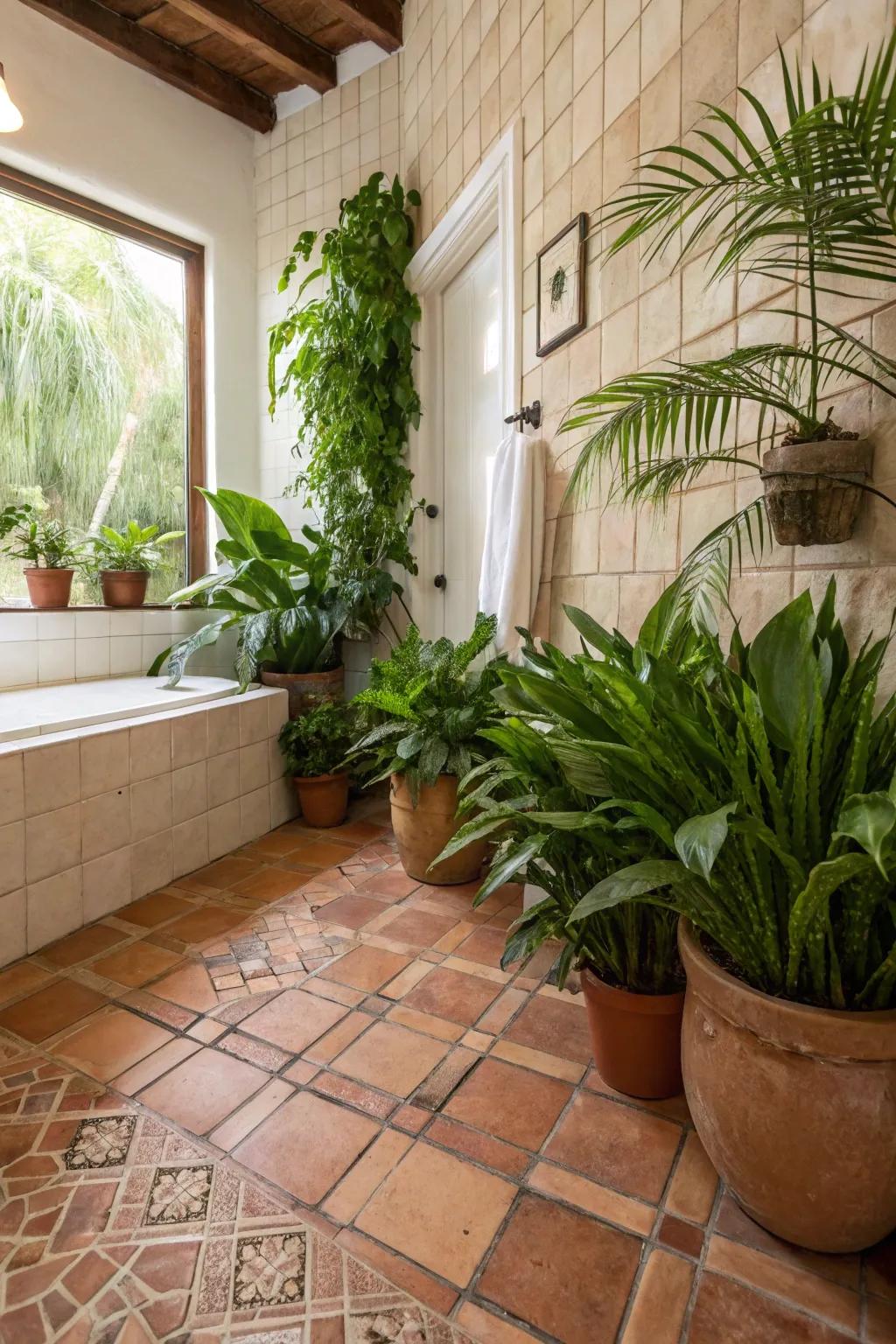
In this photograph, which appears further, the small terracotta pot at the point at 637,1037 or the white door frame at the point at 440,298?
the white door frame at the point at 440,298

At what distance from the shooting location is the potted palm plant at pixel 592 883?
1.15 metres

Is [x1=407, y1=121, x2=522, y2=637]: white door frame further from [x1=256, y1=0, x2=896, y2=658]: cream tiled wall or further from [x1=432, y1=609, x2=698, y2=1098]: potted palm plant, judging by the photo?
[x1=432, y1=609, x2=698, y2=1098]: potted palm plant

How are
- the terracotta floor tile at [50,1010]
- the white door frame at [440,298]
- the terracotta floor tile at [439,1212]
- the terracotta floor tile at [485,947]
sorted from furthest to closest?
the white door frame at [440,298]
the terracotta floor tile at [485,947]
the terracotta floor tile at [50,1010]
the terracotta floor tile at [439,1212]

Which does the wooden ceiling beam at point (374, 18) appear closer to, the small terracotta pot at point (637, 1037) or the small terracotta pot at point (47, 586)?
the small terracotta pot at point (47, 586)

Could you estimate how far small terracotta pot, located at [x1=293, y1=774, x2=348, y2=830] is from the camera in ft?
8.50

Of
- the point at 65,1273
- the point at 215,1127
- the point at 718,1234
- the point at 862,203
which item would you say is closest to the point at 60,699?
the point at 215,1127

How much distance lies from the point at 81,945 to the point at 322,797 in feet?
3.15

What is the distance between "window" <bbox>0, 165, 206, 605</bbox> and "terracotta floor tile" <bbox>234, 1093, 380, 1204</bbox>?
230 cm

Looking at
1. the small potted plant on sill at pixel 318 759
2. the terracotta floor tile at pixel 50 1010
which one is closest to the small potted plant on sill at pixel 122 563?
the small potted plant on sill at pixel 318 759

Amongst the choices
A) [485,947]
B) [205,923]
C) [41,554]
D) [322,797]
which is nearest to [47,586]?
[41,554]

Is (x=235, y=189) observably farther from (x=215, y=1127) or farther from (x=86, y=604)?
(x=215, y=1127)

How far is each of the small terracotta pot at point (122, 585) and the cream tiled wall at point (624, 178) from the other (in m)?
1.79

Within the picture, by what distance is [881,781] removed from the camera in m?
0.93

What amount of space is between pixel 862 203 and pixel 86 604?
2856mm
